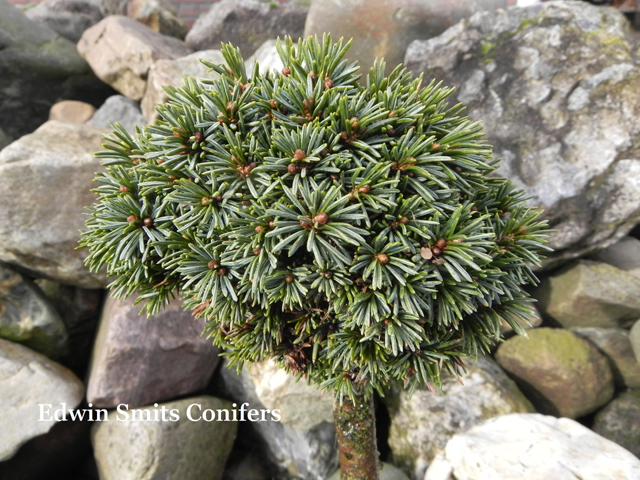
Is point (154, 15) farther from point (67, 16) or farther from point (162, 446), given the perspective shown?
point (162, 446)

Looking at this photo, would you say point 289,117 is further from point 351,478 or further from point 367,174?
point 351,478

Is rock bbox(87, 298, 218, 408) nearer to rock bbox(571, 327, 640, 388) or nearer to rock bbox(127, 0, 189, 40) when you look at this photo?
rock bbox(571, 327, 640, 388)

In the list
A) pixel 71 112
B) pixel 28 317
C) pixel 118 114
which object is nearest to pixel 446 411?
pixel 28 317

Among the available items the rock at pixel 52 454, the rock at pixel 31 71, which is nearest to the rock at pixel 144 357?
the rock at pixel 52 454

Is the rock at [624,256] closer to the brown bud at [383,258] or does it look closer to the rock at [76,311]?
the brown bud at [383,258]

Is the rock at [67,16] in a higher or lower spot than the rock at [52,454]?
higher

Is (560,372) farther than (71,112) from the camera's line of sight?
No
